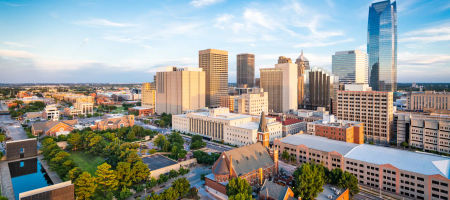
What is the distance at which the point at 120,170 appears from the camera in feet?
173

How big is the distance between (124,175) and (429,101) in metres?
143

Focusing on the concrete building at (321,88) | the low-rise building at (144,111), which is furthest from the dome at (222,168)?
the concrete building at (321,88)

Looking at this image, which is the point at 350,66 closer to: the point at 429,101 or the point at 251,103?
the point at 429,101

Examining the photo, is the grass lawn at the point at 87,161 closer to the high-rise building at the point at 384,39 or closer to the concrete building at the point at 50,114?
the concrete building at the point at 50,114

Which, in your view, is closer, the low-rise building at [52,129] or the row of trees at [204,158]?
the row of trees at [204,158]

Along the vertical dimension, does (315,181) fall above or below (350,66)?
below

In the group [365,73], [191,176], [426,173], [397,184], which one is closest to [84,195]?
[191,176]

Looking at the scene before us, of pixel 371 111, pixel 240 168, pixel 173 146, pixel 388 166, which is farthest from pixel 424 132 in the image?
pixel 173 146

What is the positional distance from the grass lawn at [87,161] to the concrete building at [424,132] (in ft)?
315

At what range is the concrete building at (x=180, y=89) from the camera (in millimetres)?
151125

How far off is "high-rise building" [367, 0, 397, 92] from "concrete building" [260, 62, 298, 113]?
8226 centimetres

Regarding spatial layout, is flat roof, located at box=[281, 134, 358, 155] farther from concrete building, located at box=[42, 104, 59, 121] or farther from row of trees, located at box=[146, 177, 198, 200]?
concrete building, located at box=[42, 104, 59, 121]

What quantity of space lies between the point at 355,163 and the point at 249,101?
241ft

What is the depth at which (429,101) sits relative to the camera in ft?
414
